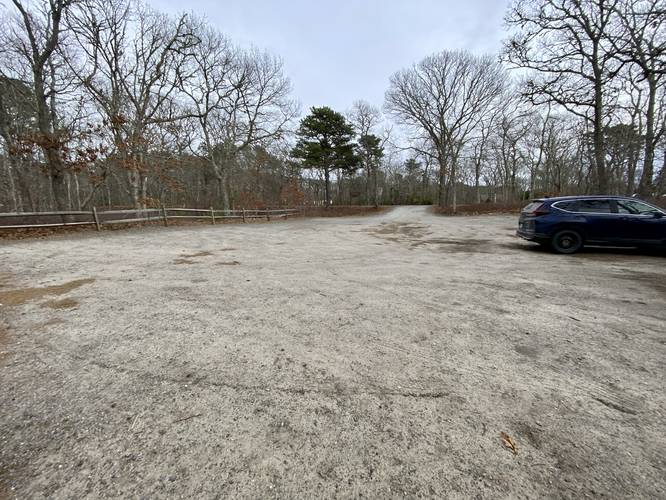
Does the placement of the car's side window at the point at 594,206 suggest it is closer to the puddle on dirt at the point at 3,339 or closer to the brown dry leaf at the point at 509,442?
the brown dry leaf at the point at 509,442

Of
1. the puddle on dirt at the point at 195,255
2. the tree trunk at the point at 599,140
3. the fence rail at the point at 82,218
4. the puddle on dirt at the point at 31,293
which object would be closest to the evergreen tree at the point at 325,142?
the fence rail at the point at 82,218

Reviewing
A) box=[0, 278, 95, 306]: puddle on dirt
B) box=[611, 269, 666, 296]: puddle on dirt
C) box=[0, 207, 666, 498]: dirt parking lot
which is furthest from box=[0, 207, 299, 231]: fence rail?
box=[611, 269, 666, 296]: puddle on dirt

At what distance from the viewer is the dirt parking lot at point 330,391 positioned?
53.8 inches

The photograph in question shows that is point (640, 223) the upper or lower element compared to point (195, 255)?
upper

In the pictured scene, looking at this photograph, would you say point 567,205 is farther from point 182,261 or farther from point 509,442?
point 182,261

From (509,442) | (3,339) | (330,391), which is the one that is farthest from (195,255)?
(509,442)

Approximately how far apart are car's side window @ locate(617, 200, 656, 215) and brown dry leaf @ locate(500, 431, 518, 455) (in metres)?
8.44

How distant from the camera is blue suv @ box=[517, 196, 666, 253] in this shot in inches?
257

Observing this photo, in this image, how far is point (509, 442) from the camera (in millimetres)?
1565

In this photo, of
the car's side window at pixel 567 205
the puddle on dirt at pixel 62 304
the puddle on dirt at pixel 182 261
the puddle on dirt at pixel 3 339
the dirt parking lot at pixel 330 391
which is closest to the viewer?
the dirt parking lot at pixel 330 391

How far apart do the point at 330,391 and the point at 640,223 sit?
9.23 m

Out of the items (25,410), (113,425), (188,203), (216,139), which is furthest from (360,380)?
(188,203)

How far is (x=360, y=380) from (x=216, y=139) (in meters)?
22.9

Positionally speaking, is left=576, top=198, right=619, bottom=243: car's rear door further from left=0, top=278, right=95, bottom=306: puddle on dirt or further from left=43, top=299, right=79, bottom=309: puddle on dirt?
left=0, top=278, right=95, bottom=306: puddle on dirt
